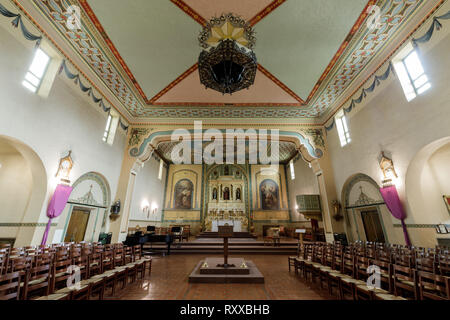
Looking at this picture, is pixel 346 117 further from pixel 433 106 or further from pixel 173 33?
pixel 173 33

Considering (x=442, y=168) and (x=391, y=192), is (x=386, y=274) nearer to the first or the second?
(x=391, y=192)

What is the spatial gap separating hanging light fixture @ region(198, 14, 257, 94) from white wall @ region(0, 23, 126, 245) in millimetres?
4446

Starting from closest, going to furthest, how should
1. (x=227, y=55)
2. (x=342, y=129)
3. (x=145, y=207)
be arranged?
(x=227, y=55), (x=342, y=129), (x=145, y=207)

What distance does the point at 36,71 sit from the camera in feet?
16.5

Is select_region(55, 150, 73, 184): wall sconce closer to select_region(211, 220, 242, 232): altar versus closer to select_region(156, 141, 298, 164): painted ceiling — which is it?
select_region(156, 141, 298, 164): painted ceiling

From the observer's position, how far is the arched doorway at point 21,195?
16.1 ft

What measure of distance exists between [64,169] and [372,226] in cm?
1082

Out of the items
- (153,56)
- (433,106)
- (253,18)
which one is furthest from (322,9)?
(153,56)

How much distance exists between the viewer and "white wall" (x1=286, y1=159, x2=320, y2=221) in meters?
11.9

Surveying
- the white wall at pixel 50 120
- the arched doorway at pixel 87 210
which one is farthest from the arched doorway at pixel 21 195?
the arched doorway at pixel 87 210

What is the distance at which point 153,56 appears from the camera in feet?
21.1

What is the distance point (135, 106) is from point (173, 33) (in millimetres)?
4122

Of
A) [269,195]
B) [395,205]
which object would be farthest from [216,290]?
[269,195]

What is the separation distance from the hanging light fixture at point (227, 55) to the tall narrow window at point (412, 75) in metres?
4.47
